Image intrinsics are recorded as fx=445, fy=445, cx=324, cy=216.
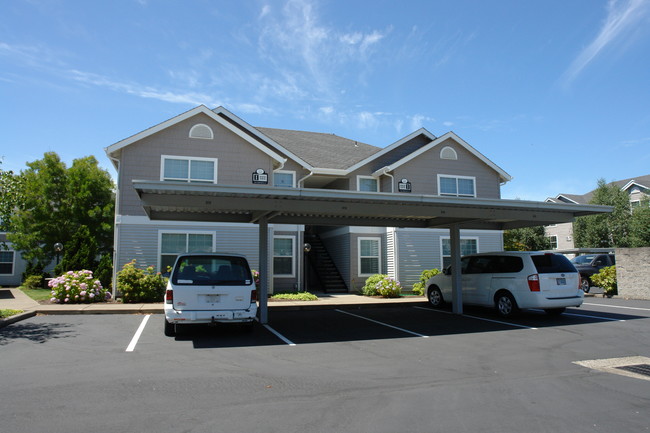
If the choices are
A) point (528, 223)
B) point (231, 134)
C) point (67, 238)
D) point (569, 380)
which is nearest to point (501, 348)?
point (569, 380)

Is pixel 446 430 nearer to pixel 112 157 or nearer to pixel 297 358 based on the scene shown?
pixel 297 358

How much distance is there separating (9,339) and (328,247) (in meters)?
15.3

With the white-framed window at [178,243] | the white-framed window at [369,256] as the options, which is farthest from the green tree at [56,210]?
the white-framed window at [369,256]

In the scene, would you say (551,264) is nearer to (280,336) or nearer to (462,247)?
(280,336)

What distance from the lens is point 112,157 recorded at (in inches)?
642

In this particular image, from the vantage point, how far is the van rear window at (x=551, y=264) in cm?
1096

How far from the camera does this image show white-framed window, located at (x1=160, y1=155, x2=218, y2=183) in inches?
648

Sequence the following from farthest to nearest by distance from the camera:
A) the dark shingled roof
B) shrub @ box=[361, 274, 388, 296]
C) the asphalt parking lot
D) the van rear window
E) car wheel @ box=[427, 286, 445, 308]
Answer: the dark shingled roof < shrub @ box=[361, 274, 388, 296] < car wheel @ box=[427, 286, 445, 308] < the van rear window < the asphalt parking lot

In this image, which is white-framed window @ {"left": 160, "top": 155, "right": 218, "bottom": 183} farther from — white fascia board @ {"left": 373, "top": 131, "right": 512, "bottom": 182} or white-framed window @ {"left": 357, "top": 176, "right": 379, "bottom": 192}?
white fascia board @ {"left": 373, "top": 131, "right": 512, "bottom": 182}

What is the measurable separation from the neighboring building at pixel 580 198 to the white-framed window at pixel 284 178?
2625cm

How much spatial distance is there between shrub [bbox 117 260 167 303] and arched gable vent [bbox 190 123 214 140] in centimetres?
528

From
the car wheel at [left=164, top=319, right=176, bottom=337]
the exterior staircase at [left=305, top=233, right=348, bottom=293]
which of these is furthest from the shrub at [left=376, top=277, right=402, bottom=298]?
the car wheel at [left=164, top=319, right=176, bottom=337]

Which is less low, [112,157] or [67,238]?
[112,157]

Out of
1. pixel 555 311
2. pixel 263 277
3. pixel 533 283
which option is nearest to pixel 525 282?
pixel 533 283
